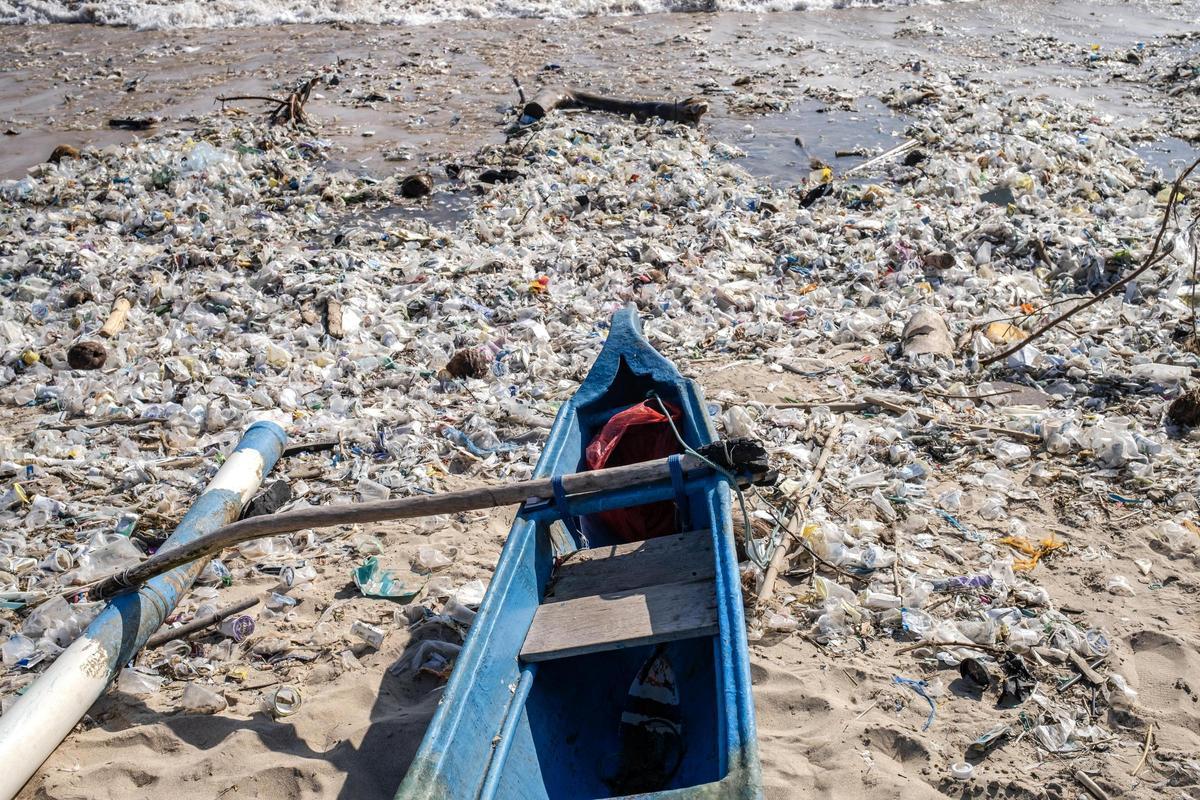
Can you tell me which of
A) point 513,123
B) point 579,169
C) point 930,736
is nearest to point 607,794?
point 930,736

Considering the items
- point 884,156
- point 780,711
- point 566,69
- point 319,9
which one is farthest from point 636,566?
point 319,9

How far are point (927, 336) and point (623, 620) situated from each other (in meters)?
3.72

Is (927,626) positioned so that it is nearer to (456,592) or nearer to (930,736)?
(930,736)

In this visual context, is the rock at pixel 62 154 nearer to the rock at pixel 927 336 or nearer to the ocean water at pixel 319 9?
the rock at pixel 927 336

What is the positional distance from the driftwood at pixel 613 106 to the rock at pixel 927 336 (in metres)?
5.56

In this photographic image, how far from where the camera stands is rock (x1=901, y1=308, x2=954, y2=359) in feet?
20.1

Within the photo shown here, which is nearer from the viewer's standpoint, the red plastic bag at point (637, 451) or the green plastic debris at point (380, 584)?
the green plastic debris at point (380, 584)

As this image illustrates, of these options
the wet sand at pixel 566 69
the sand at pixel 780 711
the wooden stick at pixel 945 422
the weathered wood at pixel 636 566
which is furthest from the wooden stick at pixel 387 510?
the wet sand at pixel 566 69

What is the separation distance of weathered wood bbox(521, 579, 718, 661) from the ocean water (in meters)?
16.8

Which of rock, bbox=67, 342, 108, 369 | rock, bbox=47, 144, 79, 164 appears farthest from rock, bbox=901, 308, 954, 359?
rock, bbox=47, 144, 79, 164

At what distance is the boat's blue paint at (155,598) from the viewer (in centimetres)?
→ 366

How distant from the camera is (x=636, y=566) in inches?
148

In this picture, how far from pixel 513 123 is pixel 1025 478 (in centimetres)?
826

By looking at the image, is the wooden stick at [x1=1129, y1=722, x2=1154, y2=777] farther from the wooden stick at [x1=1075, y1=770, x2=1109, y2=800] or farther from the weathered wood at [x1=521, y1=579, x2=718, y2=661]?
the weathered wood at [x1=521, y1=579, x2=718, y2=661]
